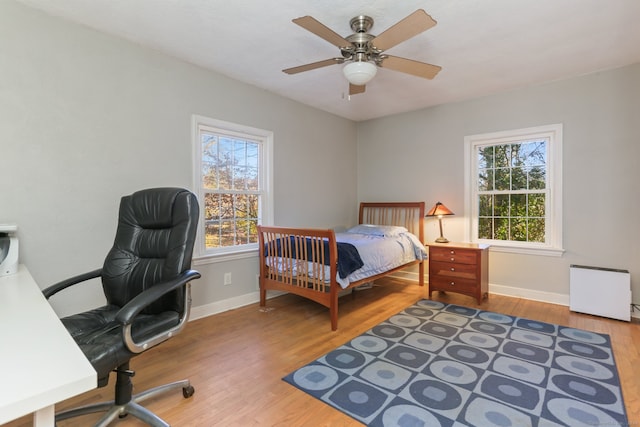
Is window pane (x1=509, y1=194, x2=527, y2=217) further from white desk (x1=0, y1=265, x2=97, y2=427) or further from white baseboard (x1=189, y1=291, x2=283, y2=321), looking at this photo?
white desk (x1=0, y1=265, x2=97, y2=427)

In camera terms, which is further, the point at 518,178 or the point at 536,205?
the point at 518,178

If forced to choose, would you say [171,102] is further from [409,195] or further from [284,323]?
[409,195]

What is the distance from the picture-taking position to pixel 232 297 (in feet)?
11.1

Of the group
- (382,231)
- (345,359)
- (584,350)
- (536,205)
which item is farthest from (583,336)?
(382,231)

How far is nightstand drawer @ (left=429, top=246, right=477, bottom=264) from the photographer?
11.5 feet

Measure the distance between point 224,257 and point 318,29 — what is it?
2341 mm

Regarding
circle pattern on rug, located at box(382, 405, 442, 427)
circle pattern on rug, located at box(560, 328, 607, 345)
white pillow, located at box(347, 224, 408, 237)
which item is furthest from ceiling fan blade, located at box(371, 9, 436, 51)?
circle pattern on rug, located at box(560, 328, 607, 345)

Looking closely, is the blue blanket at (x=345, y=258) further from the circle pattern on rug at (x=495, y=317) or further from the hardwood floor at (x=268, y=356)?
the circle pattern on rug at (x=495, y=317)

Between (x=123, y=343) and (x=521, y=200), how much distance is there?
417cm

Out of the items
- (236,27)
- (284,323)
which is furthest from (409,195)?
(236,27)

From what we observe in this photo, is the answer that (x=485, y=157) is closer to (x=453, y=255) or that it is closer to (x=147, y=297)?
(x=453, y=255)

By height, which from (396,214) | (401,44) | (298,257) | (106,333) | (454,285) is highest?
(401,44)

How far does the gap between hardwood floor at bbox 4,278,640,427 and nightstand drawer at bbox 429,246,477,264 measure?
1.57 feet

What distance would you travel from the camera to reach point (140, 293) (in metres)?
1.71
